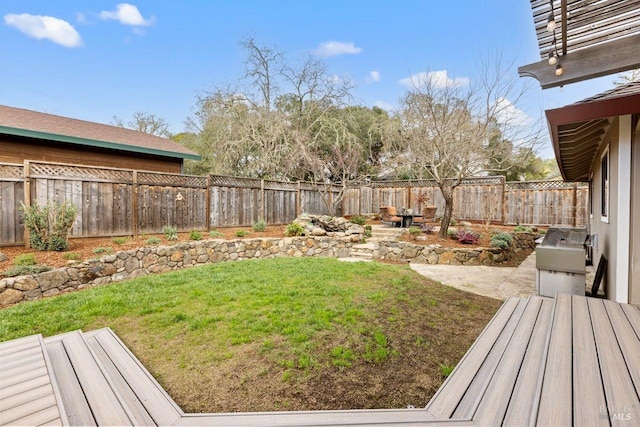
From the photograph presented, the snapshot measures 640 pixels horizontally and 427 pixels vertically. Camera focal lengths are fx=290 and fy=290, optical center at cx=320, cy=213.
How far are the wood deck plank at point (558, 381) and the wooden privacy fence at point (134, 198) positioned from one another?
8456 millimetres

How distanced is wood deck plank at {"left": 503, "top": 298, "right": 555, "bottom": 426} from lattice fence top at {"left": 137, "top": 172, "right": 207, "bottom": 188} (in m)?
8.51

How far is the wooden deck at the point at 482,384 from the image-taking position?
55.1 inches

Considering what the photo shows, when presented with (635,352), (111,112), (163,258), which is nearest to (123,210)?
(163,258)

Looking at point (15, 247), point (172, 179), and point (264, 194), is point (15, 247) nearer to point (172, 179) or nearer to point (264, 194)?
point (172, 179)

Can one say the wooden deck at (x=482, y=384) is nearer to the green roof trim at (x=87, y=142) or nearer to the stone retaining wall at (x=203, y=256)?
the stone retaining wall at (x=203, y=256)

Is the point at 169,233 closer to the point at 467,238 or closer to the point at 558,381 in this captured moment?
the point at 558,381

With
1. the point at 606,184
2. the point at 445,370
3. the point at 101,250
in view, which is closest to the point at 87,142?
the point at 101,250

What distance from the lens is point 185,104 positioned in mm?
16531

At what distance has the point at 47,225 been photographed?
5711 mm

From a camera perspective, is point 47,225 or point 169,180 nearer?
point 47,225

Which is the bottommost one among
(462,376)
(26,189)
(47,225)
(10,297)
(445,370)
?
(445,370)

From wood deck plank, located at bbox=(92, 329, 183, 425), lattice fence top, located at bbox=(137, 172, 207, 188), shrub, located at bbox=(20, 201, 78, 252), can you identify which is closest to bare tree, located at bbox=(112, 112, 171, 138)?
lattice fence top, located at bbox=(137, 172, 207, 188)

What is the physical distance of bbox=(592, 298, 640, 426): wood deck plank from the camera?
4.25ft

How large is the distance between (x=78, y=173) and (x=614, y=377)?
29.9 ft
